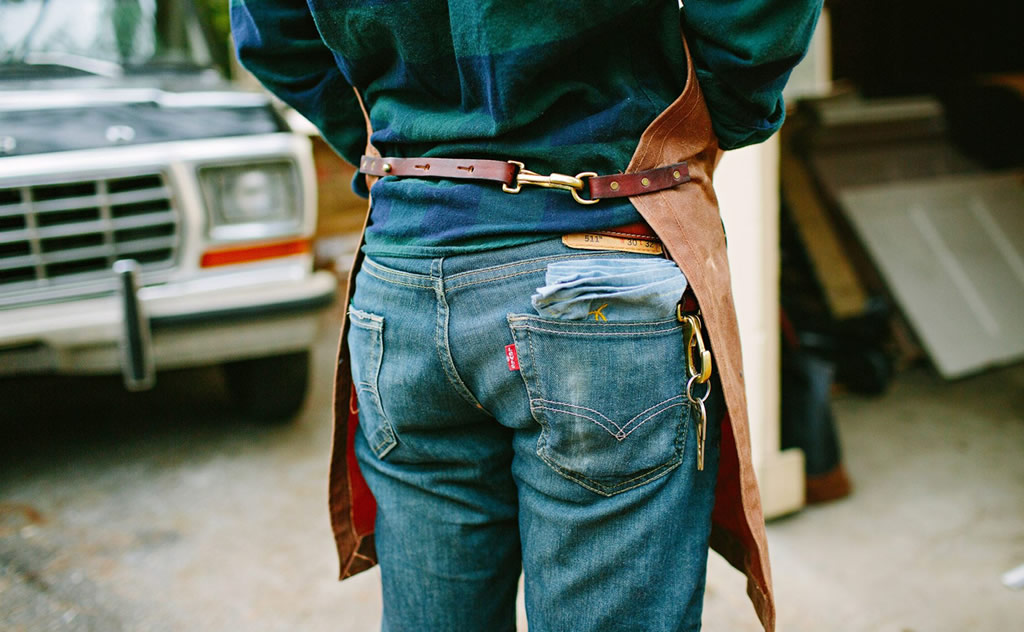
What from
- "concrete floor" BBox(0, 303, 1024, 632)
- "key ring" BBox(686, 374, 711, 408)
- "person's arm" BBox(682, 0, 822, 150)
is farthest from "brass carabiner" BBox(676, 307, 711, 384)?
"concrete floor" BBox(0, 303, 1024, 632)

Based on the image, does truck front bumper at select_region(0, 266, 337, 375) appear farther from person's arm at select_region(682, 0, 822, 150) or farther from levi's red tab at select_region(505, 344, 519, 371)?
person's arm at select_region(682, 0, 822, 150)

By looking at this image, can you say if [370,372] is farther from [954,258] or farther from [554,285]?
[954,258]

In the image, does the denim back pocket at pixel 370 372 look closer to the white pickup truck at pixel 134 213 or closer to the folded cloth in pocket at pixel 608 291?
the folded cloth in pocket at pixel 608 291

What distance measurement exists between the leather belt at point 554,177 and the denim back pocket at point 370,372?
0.64 feet

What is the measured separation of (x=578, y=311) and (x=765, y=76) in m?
0.33

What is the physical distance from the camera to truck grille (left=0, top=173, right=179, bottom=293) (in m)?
2.48

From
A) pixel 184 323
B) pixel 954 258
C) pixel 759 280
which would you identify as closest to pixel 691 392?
pixel 759 280

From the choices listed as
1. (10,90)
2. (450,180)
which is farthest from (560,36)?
(10,90)

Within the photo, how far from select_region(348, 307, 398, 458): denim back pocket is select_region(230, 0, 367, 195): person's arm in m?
0.27

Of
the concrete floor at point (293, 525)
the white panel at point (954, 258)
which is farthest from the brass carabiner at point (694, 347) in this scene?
the white panel at point (954, 258)

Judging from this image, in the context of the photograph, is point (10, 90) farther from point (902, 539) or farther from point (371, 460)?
point (902, 539)

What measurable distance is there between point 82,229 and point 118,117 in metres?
0.39

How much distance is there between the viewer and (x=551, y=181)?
2.88ft

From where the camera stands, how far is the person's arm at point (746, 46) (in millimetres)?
832
